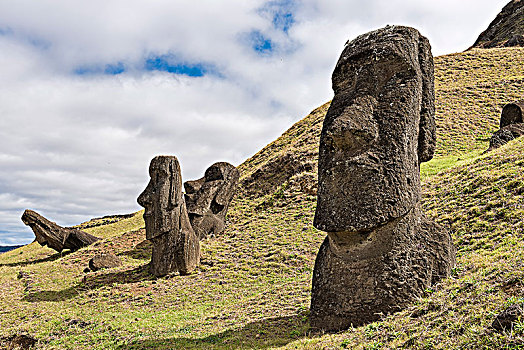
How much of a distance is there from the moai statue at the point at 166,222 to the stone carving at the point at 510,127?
13118 mm

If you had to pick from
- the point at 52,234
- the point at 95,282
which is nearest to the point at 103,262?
the point at 95,282

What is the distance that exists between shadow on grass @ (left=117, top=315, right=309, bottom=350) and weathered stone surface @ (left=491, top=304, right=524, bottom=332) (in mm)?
3119

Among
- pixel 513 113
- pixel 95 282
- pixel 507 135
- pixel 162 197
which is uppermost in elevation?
pixel 513 113

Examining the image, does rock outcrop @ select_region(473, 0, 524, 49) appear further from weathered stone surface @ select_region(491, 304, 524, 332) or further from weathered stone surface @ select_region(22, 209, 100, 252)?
weathered stone surface @ select_region(491, 304, 524, 332)

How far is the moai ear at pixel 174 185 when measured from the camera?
14836 mm

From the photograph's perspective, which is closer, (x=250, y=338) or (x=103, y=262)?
(x=250, y=338)

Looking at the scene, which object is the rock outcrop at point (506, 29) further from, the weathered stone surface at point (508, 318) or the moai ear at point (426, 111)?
the weathered stone surface at point (508, 318)

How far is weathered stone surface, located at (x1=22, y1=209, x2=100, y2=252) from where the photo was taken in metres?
21.1

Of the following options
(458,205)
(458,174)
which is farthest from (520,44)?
(458,205)

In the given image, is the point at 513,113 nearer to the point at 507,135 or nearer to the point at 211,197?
the point at 507,135

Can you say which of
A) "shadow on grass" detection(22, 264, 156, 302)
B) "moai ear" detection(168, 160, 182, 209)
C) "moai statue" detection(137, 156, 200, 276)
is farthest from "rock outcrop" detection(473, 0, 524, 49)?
"shadow on grass" detection(22, 264, 156, 302)

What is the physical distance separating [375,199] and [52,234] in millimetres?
19030

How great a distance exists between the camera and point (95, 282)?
48.6 ft

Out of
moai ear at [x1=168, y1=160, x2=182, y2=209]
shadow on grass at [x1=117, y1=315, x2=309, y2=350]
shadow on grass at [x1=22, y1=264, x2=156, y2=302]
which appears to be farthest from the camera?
moai ear at [x1=168, y1=160, x2=182, y2=209]
